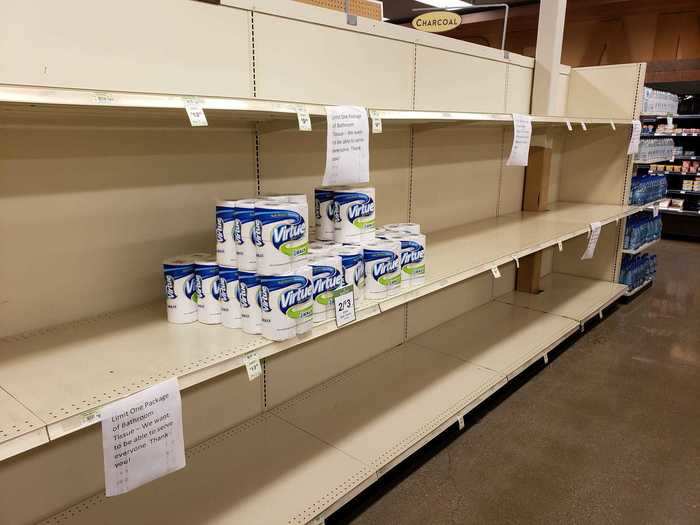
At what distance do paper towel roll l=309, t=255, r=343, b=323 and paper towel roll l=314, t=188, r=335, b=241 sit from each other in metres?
0.24

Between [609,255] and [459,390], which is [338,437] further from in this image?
[609,255]

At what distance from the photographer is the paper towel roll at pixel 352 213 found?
172 centimetres

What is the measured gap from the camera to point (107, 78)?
146cm

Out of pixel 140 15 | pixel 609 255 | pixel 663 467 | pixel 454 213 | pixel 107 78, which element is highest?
pixel 140 15

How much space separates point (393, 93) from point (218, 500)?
179 centimetres

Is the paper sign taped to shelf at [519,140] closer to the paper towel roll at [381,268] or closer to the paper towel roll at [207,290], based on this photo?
the paper towel roll at [381,268]

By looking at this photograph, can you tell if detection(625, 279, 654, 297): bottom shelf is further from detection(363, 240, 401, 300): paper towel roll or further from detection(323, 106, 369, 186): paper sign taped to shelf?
detection(323, 106, 369, 186): paper sign taped to shelf

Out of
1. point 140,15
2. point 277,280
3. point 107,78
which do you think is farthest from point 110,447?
point 140,15

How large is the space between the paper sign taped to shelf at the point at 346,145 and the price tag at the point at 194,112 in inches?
16.3

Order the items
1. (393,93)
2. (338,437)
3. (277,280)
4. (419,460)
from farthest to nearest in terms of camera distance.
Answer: (393,93) < (419,460) < (338,437) < (277,280)

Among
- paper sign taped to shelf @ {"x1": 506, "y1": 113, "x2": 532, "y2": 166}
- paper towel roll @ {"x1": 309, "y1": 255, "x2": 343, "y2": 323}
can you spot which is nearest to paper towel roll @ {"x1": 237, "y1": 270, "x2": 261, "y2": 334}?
paper towel roll @ {"x1": 309, "y1": 255, "x2": 343, "y2": 323}

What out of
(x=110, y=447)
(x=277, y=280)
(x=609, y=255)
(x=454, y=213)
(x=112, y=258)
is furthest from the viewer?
(x=609, y=255)

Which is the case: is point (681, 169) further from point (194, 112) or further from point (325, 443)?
point (194, 112)

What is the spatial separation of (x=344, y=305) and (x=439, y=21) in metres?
2.05
